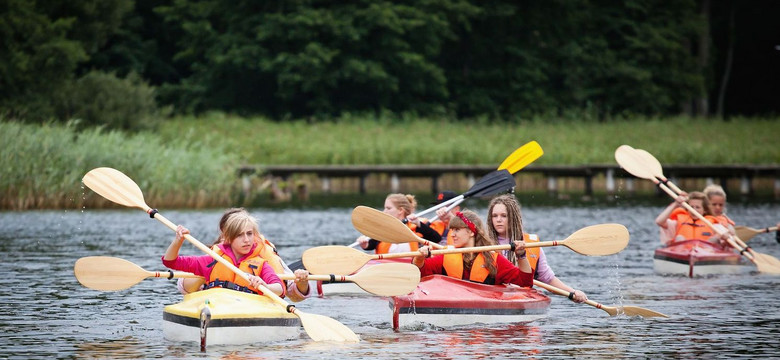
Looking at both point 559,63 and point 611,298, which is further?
point 559,63

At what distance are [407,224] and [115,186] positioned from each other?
2.87m

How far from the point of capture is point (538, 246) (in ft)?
34.1

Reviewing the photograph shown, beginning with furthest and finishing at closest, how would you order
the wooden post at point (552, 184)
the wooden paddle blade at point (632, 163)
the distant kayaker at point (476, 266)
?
the wooden post at point (552, 184) → the wooden paddle blade at point (632, 163) → the distant kayaker at point (476, 266)

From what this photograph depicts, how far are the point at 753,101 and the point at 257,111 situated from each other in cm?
2087

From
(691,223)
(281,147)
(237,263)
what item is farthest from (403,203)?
(281,147)

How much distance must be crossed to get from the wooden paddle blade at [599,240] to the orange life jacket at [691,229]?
4831 mm

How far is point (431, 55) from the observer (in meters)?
47.6

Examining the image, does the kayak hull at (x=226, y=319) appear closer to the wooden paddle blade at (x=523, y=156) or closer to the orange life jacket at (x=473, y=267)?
the orange life jacket at (x=473, y=267)

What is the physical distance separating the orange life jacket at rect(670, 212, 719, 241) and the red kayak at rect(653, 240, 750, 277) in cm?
20

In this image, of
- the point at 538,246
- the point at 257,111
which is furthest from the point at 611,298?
the point at 257,111

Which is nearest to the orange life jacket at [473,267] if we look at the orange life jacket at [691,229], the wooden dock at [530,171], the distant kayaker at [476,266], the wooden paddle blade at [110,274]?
the distant kayaker at [476,266]

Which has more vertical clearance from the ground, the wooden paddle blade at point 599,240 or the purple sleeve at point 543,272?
the wooden paddle blade at point 599,240

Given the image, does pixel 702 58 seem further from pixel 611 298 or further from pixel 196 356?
pixel 196 356

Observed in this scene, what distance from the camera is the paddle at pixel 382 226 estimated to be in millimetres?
10555
